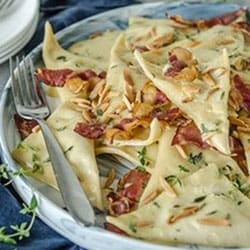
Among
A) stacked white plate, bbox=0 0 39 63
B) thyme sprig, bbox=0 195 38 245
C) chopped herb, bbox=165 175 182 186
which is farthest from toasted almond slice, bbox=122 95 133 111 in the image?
stacked white plate, bbox=0 0 39 63

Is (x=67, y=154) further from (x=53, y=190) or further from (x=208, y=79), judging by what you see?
(x=208, y=79)

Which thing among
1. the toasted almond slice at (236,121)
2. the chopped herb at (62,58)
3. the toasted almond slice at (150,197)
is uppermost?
→ the chopped herb at (62,58)

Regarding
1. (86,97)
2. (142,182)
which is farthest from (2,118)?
(142,182)

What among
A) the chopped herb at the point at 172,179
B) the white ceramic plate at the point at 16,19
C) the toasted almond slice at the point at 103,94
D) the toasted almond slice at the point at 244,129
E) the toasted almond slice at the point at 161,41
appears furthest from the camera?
the white ceramic plate at the point at 16,19

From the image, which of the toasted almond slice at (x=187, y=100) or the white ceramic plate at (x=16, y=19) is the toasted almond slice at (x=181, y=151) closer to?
the toasted almond slice at (x=187, y=100)

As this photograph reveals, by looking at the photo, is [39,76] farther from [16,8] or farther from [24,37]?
[16,8]

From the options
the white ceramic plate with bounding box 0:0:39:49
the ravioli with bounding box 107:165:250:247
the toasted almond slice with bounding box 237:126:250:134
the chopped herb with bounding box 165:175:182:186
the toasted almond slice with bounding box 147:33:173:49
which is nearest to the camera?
the ravioli with bounding box 107:165:250:247

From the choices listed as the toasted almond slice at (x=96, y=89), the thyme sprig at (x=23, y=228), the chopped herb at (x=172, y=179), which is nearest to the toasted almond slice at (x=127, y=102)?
the toasted almond slice at (x=96, y=89)

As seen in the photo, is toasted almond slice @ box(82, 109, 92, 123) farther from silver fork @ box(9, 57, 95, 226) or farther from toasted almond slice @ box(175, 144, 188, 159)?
toasted almond slice @ box(175, 144, 188, 159)
